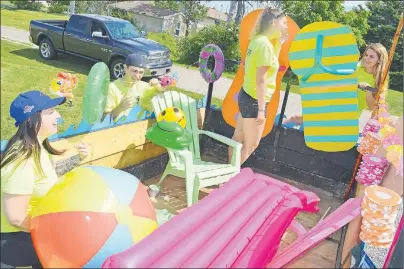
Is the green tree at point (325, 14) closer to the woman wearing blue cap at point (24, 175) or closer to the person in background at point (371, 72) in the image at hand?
the person in background at point (371, 72)

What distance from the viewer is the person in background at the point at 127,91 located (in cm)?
389

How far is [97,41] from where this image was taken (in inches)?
419

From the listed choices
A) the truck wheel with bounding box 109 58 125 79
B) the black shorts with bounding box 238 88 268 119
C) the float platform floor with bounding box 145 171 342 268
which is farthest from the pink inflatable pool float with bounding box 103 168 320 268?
the truck wheel with bounding box 109 58 125 79

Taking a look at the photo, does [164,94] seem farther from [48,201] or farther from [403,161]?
[403,161]

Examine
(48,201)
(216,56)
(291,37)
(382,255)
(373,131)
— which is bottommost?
(382,255)

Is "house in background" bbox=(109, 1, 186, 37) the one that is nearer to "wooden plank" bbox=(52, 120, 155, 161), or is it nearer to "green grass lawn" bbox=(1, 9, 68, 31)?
"green grass lawn" bbox=(1, 9, 68, 31)

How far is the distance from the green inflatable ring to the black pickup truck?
23.0ft

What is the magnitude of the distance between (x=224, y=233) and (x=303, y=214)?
75.4 inches

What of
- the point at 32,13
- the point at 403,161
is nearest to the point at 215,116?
the point at 403,161

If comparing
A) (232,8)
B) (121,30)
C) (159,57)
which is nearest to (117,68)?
(121,30)

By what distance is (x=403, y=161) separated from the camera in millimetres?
2303

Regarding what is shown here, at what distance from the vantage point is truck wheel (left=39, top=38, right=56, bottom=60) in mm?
11125

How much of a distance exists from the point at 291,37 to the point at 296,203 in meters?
2.22

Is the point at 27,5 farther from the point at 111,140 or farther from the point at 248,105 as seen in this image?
the point at 248,105
